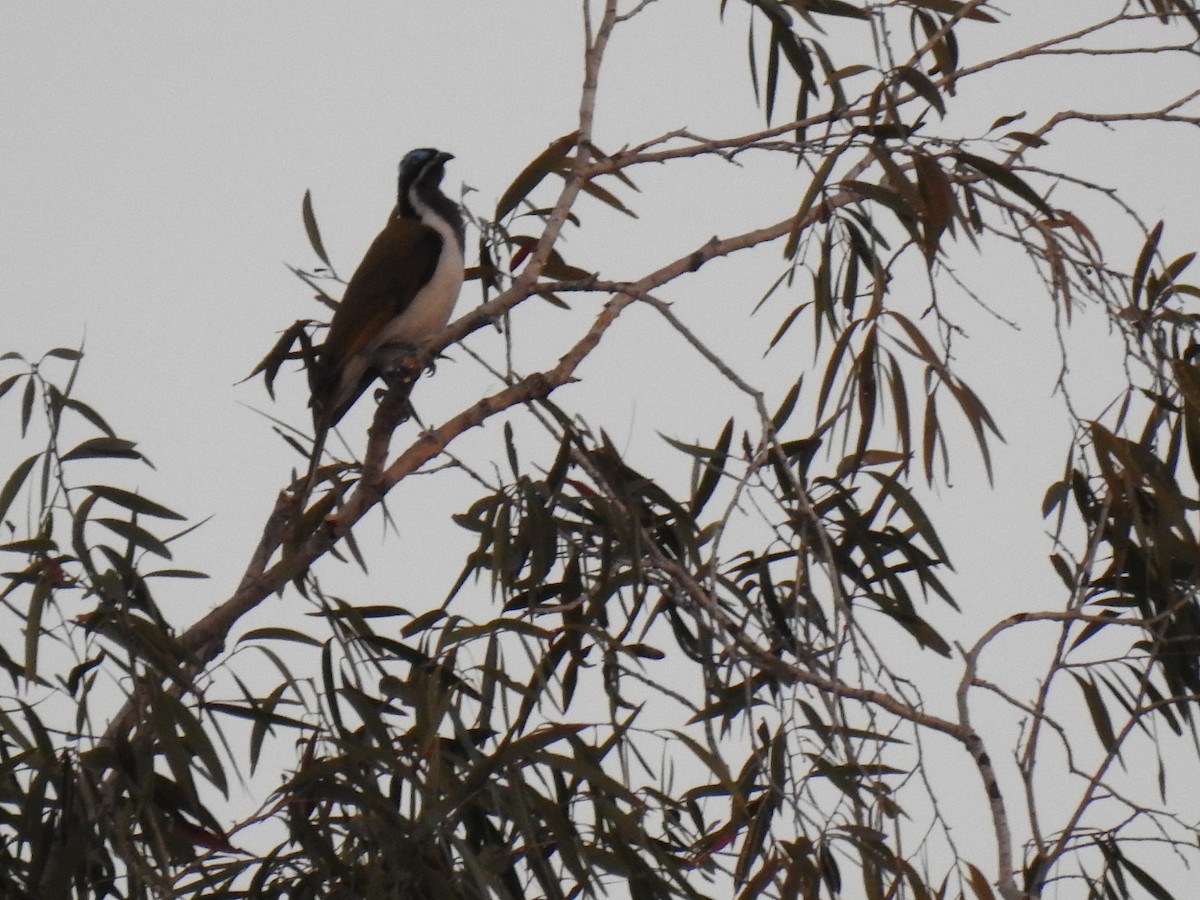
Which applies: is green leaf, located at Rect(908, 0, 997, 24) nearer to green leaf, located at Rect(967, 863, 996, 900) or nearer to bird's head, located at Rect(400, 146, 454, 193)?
green leaf, located at Rect(967, 863, 996, 900)

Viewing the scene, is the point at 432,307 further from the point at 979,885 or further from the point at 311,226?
the point at 979,885

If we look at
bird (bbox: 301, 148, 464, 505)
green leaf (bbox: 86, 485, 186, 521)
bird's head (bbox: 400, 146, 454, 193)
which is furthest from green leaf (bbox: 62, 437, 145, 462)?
bird's head (bbox: 400, 146, 454, 193)

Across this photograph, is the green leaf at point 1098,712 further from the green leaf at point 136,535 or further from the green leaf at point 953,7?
the green leaf at point 136,535

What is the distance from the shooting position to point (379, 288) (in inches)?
166

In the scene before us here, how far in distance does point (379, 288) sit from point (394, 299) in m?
0.05

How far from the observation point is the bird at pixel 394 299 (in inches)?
157

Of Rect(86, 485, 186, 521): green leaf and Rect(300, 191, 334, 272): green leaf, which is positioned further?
Rect(300, 191, 334, 272): green leaf

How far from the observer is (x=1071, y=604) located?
231 centimetres

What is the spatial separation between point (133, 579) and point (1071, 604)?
1354 millimetres

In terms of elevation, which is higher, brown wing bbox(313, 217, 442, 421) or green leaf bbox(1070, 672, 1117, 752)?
brown wing bbox(313, 217, 442, 421)

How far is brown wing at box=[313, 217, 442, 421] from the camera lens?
3.93m

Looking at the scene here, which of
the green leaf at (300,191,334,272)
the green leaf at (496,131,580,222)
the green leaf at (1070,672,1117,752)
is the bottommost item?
the green leaf at (1070,672,1117,752)

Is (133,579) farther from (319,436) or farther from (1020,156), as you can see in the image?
(1020,156)

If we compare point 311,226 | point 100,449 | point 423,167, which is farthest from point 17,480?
point 423,167
